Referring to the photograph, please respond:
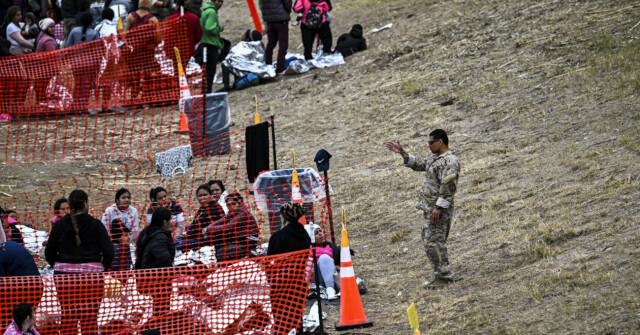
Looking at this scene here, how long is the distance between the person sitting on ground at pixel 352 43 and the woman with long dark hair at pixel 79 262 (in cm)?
1305

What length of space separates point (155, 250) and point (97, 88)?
11029mm

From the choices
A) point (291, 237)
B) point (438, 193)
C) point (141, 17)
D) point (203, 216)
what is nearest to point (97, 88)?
point (141, 17)

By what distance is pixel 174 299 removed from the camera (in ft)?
33.7

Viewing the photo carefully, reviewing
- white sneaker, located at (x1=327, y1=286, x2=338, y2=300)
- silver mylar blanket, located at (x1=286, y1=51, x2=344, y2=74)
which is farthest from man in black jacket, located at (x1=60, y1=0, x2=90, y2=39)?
white sneaker, located at (x1=327, y1=286, x2=338, y2=300)

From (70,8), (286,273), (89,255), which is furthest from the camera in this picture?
(70,8)

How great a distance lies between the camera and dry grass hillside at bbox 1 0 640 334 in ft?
33.8

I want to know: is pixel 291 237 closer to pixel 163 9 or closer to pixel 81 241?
pixel 81 241

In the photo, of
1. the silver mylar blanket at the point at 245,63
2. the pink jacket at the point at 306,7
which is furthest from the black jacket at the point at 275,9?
the silver mylar blanket at the point at 245,63

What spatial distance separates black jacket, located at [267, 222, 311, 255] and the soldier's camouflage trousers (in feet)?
4.28

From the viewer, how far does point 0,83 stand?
2062cm

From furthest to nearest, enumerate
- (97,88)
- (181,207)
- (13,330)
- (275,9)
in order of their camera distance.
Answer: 1. (275,9)
2. (97,88)
3. (181,207)
4. (13,330)

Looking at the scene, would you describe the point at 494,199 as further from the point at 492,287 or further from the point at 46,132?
the point at 46,132

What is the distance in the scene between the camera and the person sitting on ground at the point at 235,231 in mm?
12617

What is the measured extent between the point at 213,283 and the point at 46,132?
11.0 meters
